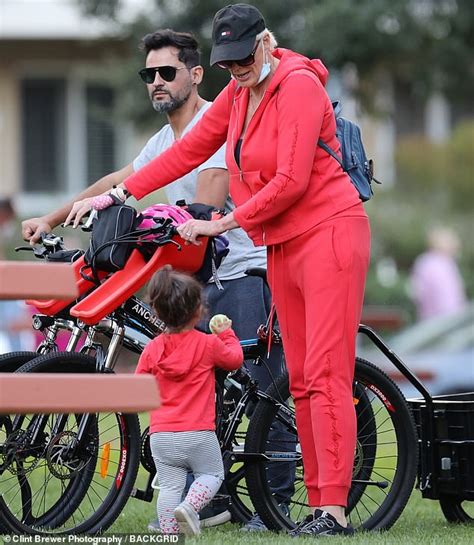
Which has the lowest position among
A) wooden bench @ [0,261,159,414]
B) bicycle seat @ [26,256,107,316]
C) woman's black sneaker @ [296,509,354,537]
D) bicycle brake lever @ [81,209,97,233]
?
woman's black sneaker @ [296,509,354,537]

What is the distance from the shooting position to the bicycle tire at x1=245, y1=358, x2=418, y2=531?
621cm

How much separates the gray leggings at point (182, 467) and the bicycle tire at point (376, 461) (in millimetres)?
215

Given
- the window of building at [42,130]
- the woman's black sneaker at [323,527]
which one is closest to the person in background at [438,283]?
the window of building at [42,130]

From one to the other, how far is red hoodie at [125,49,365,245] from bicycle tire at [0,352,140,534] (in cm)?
93

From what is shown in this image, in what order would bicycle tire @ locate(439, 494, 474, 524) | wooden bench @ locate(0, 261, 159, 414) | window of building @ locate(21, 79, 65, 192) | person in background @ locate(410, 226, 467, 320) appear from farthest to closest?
window of building @ locate(21, 79, 65, 192) → person in background @ locate(410, 226, 467, 320) → bicycle tire @ locate(439, 494, 474, 524) → wooden bench @ locate(0, 261, 159, 414)

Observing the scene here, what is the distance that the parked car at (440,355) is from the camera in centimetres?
1386

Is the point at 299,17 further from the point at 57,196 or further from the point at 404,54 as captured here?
the point at 57,196

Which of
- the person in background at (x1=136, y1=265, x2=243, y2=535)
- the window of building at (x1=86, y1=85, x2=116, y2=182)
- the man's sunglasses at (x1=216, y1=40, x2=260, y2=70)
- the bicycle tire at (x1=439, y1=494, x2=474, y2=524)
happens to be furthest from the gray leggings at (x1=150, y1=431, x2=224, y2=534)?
the window of building at (x1=86, y1=85, x2=116, y2=182)

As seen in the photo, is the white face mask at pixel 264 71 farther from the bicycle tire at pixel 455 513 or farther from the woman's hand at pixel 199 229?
the bicycle tire at pixel 455 513

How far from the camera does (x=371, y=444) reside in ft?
21.3

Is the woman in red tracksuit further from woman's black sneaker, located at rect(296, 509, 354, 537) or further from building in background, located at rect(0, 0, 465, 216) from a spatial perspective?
building in background, located at rect(0, 0, 465, 216)

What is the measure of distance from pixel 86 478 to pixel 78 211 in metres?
1.09

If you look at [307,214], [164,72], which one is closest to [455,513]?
[307,214]

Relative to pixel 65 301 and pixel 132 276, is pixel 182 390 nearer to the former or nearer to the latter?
pixel 132 276
